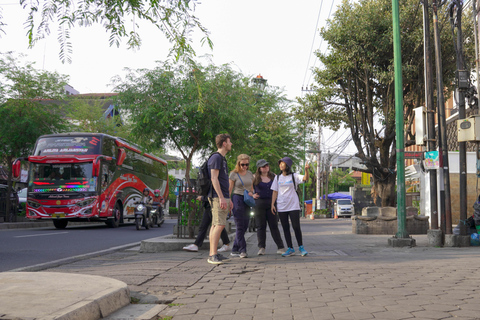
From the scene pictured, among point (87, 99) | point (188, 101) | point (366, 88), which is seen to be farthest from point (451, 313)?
point (87, 99)

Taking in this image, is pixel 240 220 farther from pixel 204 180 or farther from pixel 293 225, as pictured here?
pixel 204 180

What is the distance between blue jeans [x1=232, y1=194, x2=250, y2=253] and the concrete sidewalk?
0.93 ft

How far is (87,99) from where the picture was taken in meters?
37.5

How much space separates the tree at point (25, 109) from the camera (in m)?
21.7

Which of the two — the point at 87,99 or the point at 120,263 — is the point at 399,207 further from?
the point at 87,99

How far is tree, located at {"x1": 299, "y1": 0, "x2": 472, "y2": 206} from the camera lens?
68.1 ft

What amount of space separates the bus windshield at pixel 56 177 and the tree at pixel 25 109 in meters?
3.36

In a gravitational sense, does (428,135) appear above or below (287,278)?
above

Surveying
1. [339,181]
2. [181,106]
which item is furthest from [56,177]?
[339,181]

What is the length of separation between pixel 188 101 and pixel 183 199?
5.14m

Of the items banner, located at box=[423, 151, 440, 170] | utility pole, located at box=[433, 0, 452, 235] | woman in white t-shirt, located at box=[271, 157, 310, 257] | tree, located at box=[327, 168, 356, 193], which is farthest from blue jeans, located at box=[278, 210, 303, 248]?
tree, located at box=[327, 168, 356, 193]

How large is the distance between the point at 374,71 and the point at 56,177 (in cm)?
1395

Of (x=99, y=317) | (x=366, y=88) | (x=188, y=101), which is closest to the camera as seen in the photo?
(x=99, y=317)

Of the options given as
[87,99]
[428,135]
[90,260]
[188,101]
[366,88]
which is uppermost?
[87,99]
